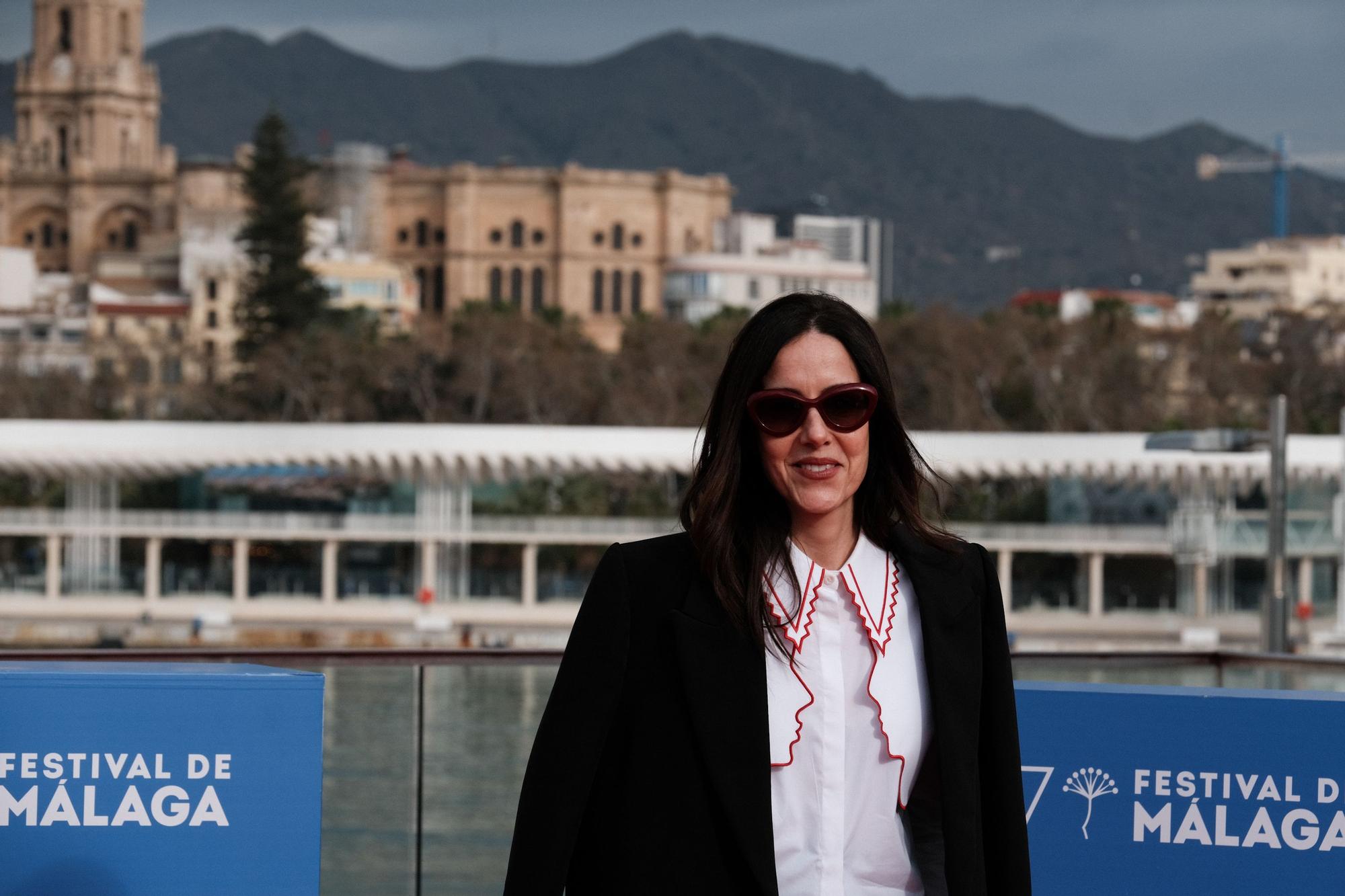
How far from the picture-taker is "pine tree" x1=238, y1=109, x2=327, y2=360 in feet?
241

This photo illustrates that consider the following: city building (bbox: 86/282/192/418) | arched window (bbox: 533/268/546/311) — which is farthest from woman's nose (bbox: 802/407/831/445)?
arched window (bbox: 533/268/546/311)

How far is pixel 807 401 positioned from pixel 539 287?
115 m

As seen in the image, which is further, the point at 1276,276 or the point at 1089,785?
the point at 1276,276

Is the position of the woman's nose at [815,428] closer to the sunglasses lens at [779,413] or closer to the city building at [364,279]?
the sunglasses lens at [779,413]

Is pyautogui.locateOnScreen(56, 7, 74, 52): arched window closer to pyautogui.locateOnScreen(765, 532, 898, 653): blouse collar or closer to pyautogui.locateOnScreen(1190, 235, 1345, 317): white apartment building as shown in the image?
pyautogui.locateOnScreen(1190, 235, 1345, 317): white apartment building

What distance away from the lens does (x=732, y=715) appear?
284 cm

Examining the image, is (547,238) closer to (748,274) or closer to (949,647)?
(748,274)

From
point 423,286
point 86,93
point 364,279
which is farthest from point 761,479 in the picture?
point 86,93

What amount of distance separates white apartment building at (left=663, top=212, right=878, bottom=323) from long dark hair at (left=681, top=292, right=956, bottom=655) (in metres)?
101

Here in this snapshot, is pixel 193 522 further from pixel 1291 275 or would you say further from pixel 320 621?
pixel 1291 275

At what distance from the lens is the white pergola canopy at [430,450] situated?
4584 cm

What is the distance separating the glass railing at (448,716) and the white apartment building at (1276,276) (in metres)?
118

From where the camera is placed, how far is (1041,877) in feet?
14.8

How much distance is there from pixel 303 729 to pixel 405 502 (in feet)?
142
